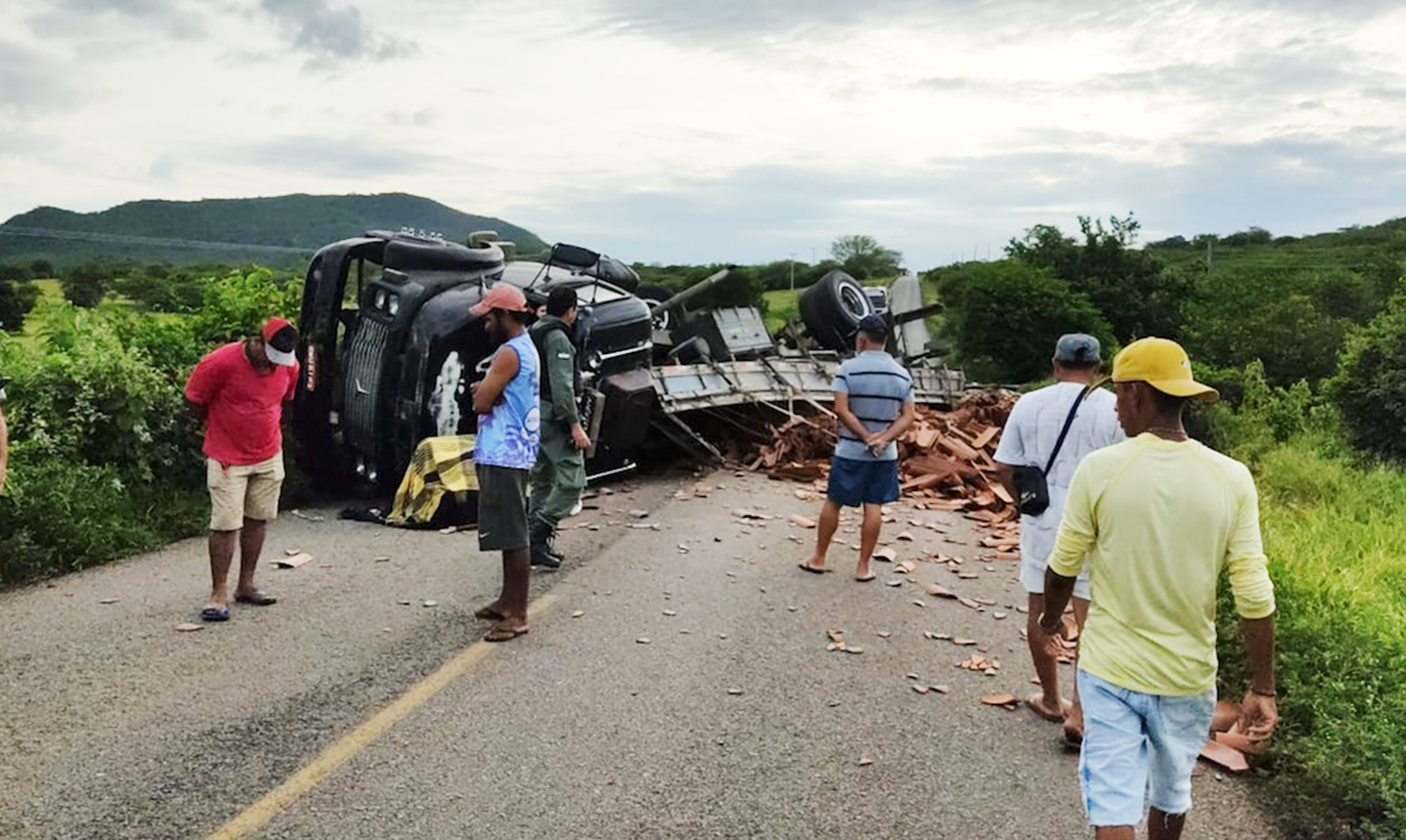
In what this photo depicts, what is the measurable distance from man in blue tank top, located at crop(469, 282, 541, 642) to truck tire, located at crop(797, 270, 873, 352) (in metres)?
12.8

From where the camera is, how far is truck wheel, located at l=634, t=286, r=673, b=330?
16.2 m

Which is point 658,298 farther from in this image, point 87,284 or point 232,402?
point 232,402

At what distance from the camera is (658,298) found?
17.6m

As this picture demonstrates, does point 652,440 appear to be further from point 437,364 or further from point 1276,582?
point 1276,582

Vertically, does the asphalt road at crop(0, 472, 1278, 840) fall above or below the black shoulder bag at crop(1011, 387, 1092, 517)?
below

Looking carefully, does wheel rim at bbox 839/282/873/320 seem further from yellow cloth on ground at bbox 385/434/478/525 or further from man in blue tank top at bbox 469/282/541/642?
man in blue tank top at bbox 469/282/541/642

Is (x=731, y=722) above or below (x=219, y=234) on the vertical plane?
below

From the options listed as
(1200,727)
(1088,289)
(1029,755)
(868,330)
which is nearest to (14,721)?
(1029,755)

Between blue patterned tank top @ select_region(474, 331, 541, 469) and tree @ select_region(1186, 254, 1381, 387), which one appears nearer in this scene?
blue patterned tank top @ select_region(474, 331, 541, 469)

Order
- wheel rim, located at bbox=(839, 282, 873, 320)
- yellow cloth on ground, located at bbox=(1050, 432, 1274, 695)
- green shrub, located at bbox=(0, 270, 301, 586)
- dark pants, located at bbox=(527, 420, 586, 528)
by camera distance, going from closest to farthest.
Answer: yellow cloth on ground, located at bbox=(1050, 432, 1274, 695) < dark pants, located at bbox=(527, 420, 586, 528) < green shrub, located at bbox=(0, 270, 301, 586) < wheel rim, located at bbox=(839, 282, 873, 320)

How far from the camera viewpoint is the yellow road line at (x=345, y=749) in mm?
4301

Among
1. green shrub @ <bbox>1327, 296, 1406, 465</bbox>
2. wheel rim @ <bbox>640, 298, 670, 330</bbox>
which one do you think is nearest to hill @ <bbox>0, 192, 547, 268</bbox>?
wheel rim @ <bbox>640, 298, 670, 330</bbox>

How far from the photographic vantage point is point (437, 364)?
10.4 m

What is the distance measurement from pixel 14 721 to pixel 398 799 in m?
2.09
